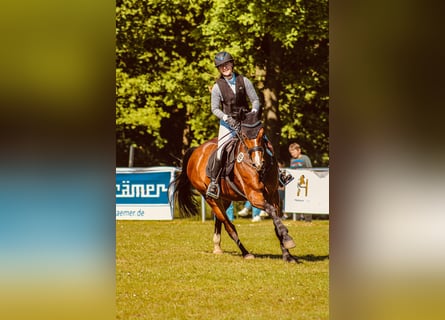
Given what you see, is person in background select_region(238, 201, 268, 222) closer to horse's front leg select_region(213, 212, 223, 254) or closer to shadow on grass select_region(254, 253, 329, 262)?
horse's front leg select_region(213, 212, 223, 254)

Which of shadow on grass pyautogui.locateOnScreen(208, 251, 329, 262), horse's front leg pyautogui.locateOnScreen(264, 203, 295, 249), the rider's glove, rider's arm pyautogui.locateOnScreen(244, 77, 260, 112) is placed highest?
rider's arm pyautogui.locateOnScreen(244, 77, 260, 112)

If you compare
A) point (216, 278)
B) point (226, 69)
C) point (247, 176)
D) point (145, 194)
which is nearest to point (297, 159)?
point (145, 194)

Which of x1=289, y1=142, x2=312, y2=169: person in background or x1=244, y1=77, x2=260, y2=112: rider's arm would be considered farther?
x1=289, y1=142, x2=312, y2=169: person in background

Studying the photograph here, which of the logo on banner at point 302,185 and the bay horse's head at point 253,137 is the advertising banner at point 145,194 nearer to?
the logo on banner at point 302,185

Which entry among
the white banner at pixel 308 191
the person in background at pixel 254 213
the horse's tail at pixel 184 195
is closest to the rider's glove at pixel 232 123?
the horse's tail at pixel 184 195

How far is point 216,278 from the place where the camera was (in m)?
9.16

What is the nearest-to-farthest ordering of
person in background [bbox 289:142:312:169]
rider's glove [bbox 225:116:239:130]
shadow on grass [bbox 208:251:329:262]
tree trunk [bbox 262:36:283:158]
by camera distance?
rider's glove [bbox 225:116:239:130] < shadow on grass [bbox 208:251:329:262] < person in background [bbox 289:142:312:169] < tree trunk [bbox 262:36:283:158]

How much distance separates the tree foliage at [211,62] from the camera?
77.7ft

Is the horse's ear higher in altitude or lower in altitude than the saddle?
higher

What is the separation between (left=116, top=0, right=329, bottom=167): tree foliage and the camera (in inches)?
932

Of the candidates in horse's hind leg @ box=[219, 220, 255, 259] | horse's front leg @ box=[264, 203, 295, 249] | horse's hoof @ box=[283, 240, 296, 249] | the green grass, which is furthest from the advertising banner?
horse's hoof @ box=[283, 240, 296, 249]
